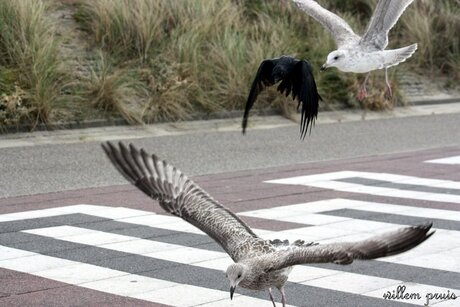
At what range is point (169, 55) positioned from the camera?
19.4 metres

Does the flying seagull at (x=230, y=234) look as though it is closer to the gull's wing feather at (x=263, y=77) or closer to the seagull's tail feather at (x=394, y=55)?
the gull's wing feather at (x=263, y=77)

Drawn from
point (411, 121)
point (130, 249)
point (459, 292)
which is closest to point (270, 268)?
point (459, 292)

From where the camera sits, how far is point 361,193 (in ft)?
41.6

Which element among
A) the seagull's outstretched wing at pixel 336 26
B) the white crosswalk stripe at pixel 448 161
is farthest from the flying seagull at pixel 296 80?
the white crosswalk stripe at pixel 448 161

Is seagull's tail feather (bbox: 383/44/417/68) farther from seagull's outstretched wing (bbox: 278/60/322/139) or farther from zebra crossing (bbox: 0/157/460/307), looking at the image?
zebra crossing (bbox: 0/157/460/307)

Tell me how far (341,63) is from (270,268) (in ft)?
4.95

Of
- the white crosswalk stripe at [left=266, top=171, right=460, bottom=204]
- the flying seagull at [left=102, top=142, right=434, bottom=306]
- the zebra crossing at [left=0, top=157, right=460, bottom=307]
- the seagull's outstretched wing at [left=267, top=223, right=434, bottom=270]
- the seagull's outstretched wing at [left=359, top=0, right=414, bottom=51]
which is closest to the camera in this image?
the seagull's outstretched wing at [left=267, top=223, right=434, bottom=270]

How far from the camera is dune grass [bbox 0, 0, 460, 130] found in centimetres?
1742

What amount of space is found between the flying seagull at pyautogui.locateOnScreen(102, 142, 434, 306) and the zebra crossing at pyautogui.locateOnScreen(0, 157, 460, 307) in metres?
1.21

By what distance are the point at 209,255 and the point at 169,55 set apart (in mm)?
10564

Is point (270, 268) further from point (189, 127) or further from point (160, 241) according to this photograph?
point (189, 127)

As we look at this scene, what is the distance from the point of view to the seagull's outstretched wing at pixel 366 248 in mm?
5082

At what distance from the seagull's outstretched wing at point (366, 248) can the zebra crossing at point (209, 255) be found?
2.14m
